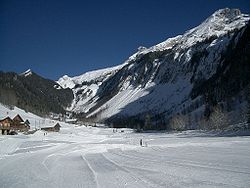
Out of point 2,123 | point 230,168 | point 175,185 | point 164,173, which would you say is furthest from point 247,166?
point 2,123

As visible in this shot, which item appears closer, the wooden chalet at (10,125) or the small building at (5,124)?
the wooden chalet at (10,125)

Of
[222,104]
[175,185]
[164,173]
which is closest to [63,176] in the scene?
[164,173]

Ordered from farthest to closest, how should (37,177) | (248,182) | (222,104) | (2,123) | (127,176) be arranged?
(222,104) < (2,123) < (37,177) < (127,176) < (248,182)

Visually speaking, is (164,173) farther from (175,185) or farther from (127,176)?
(175,185)

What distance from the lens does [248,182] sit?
17.1 meters

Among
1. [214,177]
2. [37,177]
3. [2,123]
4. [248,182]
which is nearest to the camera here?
[248,182]

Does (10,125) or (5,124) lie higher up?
(5,124)

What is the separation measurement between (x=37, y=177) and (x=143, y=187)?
28.4 feet

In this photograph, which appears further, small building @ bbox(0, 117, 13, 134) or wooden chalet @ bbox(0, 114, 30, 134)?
small building @ bbox(0, 117, 13, 134)

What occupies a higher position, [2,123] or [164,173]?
[2,123]

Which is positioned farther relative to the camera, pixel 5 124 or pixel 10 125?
pixel 10 125

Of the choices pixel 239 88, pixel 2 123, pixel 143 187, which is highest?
pixel 239 88

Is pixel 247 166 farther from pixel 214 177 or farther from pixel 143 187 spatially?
pixel 143 187

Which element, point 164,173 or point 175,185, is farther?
point 164,173
